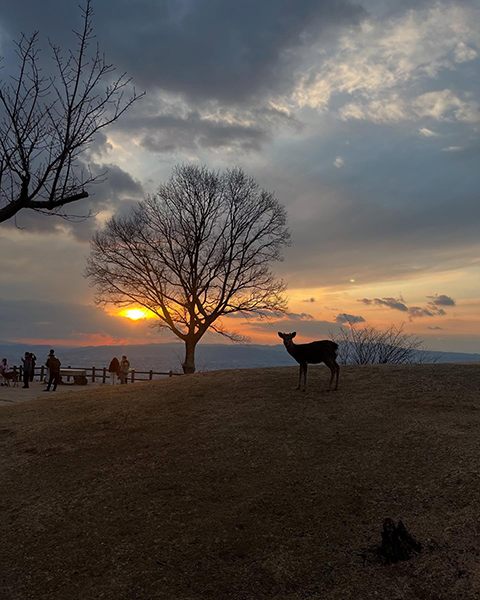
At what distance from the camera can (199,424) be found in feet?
40.3

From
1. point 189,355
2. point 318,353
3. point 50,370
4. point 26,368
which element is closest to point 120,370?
point 50,370

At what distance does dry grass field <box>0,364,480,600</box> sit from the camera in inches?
236

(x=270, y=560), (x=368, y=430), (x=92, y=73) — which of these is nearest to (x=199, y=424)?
(x=368, y=430)

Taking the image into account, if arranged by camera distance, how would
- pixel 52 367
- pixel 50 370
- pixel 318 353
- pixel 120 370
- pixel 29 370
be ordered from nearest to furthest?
pixel 318 353 < pixel 52 367 < pixel 50 370 < pixel 29 370 < pixel 120 370

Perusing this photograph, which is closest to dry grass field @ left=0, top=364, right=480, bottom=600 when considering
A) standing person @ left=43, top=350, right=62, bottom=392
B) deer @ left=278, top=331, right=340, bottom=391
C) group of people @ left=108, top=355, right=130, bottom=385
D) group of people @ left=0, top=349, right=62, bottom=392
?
deer @ left=278, top=331, right=340, bottom=391

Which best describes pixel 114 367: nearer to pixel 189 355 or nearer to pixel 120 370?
pixel 120 370

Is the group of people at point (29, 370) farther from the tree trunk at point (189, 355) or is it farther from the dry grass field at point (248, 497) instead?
the dry grass field at point (248, 497)

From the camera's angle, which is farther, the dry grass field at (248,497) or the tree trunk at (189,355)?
the tree trunk at (189,355)

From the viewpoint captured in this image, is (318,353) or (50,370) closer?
(318,353)

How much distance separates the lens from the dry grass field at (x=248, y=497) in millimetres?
5988

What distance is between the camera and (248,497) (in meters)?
8.22

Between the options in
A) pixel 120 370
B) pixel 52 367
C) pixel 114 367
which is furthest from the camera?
pixel 120 370

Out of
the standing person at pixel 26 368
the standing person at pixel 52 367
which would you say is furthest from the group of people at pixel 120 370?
the standing person at pixel 26 368

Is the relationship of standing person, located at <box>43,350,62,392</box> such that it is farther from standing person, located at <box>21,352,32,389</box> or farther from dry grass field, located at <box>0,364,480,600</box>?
dry grass field, located at <box>0,364,480,600</box>
